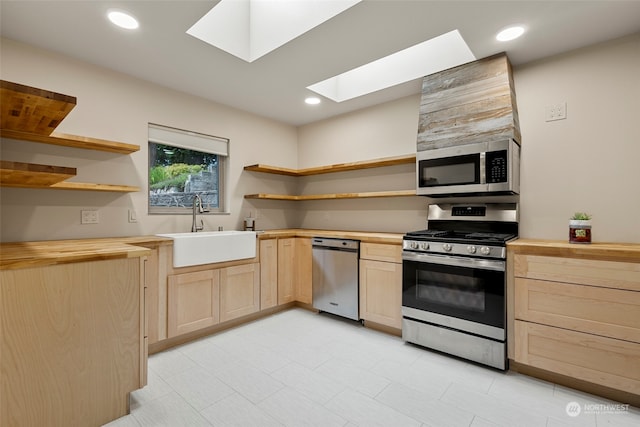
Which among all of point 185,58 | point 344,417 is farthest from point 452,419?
point 185,58

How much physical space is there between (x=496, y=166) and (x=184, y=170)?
3029mm

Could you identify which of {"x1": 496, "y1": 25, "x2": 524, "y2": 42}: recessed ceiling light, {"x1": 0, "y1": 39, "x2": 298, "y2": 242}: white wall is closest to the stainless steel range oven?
{"x1": 496, "y1": 25, "x2": 524, "y2": 42}: recessed ceiling light

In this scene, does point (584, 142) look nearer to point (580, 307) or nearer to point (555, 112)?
point (555, 112)

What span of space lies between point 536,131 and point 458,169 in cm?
69

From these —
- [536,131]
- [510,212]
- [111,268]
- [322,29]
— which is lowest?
[111,268]

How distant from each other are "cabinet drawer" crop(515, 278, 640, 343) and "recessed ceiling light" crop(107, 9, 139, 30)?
316cm

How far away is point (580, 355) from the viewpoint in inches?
75.9

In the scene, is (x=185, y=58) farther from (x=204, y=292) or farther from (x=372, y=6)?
(x=204, y=292)

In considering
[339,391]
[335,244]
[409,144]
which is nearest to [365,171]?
[409,144]

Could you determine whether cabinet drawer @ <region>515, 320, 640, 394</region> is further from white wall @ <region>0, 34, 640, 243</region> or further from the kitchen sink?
the kitchen sink

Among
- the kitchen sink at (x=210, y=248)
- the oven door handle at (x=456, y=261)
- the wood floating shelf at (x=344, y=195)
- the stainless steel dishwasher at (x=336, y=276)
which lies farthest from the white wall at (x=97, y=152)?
the oven door handle at (x=456, y=261)

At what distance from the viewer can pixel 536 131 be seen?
8.28 feet

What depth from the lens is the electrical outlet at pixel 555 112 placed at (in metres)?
2.41

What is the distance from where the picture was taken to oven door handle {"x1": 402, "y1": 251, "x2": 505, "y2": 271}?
2215mm
